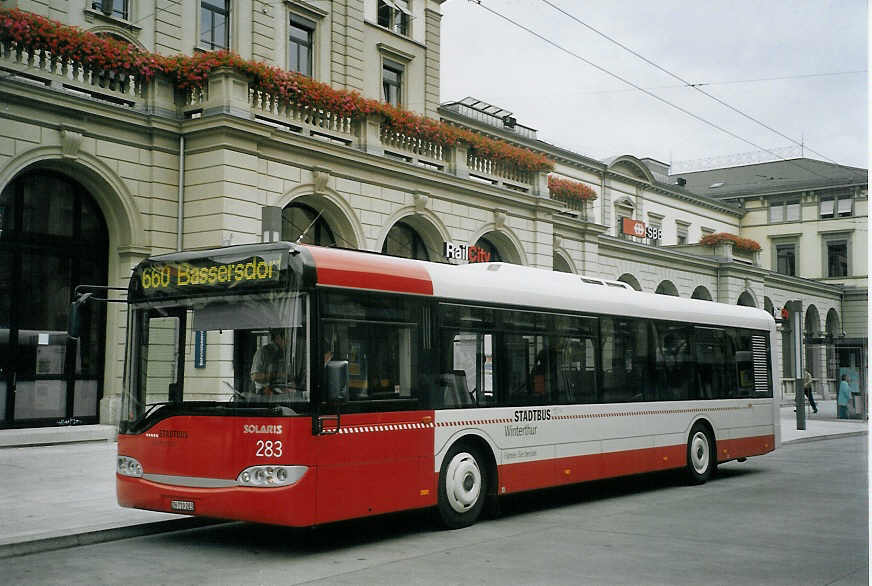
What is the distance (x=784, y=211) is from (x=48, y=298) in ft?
116

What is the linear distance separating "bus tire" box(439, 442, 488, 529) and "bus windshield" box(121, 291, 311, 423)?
228cm

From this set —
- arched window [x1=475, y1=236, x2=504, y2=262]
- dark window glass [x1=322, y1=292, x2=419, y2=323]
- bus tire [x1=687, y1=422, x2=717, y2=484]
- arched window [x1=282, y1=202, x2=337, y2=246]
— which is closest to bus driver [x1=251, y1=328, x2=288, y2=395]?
dark window glass [x1=322, y1=292, x2=419, y2=323]

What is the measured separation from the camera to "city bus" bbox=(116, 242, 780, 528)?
838cm

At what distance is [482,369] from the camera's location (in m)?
10.6

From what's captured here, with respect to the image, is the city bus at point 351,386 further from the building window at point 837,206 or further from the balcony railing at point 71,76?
the building window at point 837,206

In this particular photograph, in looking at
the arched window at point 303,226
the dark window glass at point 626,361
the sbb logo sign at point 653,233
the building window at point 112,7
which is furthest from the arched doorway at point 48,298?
the sbb logo sign at point 653,233

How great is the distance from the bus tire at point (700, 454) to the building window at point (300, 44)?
45.5 ft

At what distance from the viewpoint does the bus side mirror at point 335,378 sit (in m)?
8.20

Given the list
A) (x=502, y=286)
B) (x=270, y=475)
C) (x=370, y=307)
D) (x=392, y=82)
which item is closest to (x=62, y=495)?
(x=270, y=475)

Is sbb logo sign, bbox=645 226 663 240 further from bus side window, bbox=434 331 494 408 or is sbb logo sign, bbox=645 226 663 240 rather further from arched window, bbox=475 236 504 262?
bus side window, bbox=434 331 494 408

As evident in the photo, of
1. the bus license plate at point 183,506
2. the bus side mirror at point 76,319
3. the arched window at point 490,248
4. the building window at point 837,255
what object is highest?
the building window at point 837,255

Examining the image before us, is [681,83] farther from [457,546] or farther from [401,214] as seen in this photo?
[457,546]

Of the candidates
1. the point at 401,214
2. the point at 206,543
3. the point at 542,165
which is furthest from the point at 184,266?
the point at 542,165

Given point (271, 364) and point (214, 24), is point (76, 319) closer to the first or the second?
point (271, 364)
